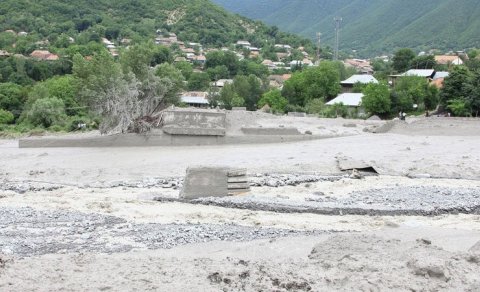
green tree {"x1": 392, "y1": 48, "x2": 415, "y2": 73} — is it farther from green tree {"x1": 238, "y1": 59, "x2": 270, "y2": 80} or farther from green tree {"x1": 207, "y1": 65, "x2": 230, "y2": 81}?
green tree {"x1": 207, "y1": 65, "x2": 230, "y2": 81}

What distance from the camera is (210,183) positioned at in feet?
49.5

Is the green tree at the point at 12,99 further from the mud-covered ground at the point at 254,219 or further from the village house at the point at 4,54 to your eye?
the mud-covered ground at the point at 254,219

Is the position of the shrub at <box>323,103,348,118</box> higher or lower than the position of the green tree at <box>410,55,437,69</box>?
lower

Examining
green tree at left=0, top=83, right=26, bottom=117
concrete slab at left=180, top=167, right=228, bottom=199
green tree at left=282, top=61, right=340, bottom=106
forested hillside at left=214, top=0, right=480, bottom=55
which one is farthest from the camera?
forested hillside at left=214, top=0, right=480, bottom=55

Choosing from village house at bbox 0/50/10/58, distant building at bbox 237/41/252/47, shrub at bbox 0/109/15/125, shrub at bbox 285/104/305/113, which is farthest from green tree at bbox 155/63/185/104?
distant building at bbox 237/41/252/47

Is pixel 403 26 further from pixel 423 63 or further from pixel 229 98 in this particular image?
pixel 229 98

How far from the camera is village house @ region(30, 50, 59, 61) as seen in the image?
7068 cm

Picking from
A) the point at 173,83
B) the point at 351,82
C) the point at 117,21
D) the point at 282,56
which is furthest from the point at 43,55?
the point at 282,56

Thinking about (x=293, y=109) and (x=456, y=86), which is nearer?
(x=456, y=86)

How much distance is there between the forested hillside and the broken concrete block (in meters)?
110

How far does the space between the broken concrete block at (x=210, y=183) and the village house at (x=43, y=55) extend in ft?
191

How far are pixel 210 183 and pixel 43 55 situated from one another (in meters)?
63.8

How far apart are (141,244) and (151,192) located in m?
5.42

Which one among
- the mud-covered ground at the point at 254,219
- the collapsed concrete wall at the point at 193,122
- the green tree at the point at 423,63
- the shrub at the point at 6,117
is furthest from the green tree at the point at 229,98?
the mud-covered ground at the point at 254,219
